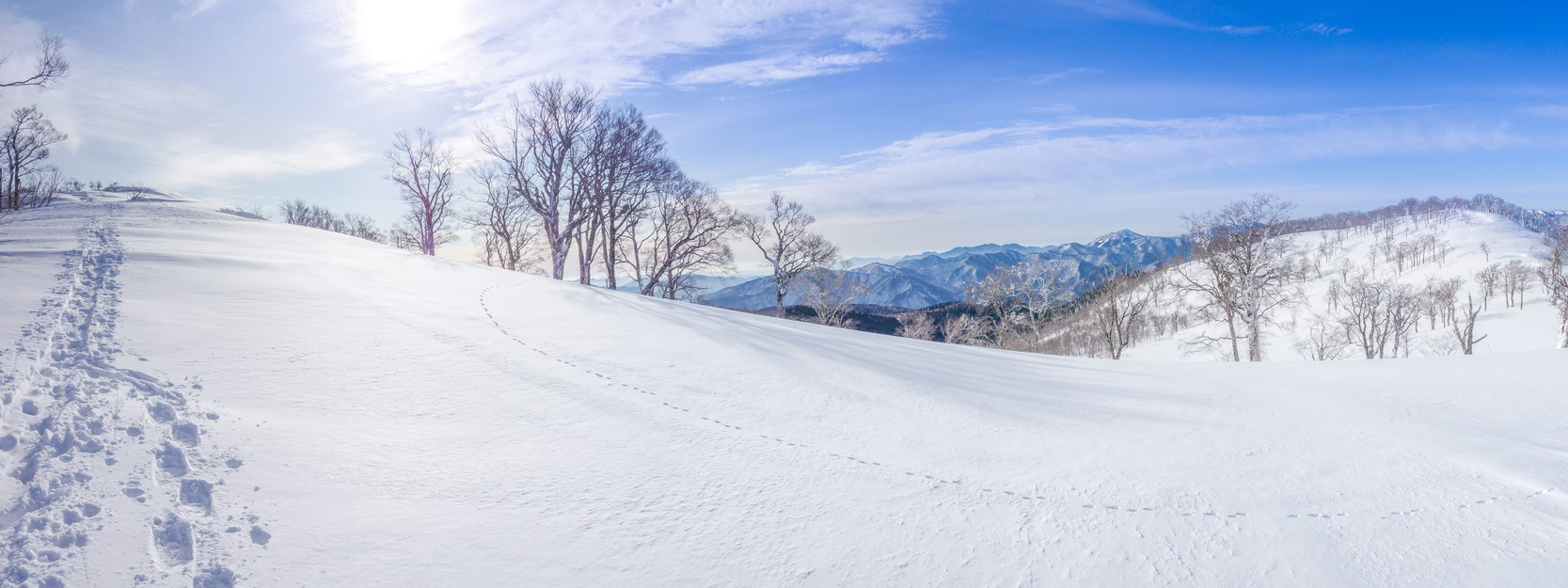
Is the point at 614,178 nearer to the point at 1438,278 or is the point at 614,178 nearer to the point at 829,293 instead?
the point at 829,293

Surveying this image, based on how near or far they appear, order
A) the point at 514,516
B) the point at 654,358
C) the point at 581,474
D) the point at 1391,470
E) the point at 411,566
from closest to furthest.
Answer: the point at 411,566, the point at 514,516, the point at 581,474, the point at 1391,470, the point at 654,358

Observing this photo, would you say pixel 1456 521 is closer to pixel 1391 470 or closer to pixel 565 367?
pixel 1391 470

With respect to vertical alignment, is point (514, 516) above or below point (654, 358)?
below

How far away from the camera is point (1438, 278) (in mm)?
90438

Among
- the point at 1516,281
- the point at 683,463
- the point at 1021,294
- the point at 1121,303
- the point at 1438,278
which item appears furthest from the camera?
the point at 1438,278

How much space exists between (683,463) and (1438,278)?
134568 mm

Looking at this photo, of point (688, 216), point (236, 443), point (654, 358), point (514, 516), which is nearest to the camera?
point (514, 516)

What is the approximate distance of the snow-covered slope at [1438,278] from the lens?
49.1 meters

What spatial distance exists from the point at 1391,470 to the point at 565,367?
5.76 meters

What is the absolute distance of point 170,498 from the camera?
2424 mm

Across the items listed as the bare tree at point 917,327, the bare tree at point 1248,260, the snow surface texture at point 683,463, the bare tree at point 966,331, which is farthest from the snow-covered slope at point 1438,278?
the snow surface texture at point 683,463

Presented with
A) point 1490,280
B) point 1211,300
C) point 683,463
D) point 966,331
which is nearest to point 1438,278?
point 1490,280

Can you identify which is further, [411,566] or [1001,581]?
[1001,581]

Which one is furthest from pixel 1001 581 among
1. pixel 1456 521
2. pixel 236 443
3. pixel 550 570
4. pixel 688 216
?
pixel 688 216
